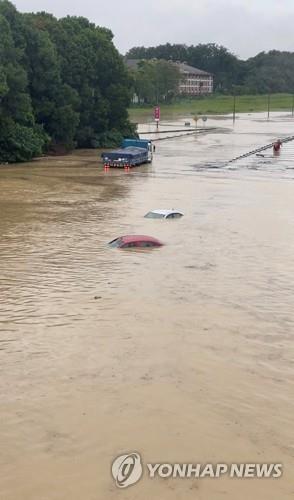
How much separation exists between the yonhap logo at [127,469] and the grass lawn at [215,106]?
12996cm

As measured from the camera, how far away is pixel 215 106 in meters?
172

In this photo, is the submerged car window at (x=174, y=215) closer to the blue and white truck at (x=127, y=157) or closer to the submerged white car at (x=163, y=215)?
the submerged white car at (x=163, y=215)

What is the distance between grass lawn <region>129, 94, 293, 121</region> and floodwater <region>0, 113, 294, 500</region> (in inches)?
4546

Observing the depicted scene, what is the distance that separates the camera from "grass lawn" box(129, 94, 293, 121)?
502 ft

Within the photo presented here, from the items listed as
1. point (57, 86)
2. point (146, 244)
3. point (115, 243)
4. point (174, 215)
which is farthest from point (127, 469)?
point (57, 86)

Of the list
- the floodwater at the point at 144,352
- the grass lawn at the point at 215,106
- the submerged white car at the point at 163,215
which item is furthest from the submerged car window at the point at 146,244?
the grass lawn at the point at 215,106

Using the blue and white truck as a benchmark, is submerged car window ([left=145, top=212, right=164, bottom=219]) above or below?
below

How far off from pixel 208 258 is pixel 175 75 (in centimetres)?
15182

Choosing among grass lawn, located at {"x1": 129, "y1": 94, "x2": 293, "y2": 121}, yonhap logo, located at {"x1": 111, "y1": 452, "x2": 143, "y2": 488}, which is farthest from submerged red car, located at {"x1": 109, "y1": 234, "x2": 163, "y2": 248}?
grass lawn, located at {"x1": 129, "y1": 94, "x2": 293, "y2": 121}

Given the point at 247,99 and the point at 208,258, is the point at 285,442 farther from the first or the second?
the point at 247,99

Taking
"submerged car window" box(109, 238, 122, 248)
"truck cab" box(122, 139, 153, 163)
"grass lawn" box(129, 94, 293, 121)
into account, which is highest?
"grass lawn" box(129, 94, 293, 121)

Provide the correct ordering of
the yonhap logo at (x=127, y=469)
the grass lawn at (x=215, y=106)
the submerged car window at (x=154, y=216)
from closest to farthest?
the yonhap logo at (x=127, y=469) < the submerged car window at (x=154, y=216) < the grass lawn at (x=215, y=106)

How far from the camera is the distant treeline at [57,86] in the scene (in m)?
54.0

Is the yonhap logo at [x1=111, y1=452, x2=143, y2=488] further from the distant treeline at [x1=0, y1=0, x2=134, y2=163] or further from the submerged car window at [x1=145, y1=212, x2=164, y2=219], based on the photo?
the distant treeline at [x1=0, y1=0, x2=134, y2=163]
